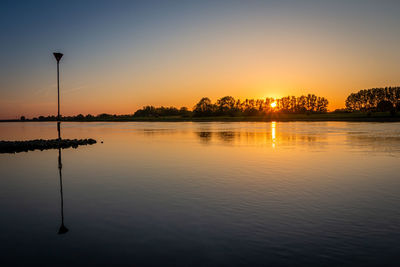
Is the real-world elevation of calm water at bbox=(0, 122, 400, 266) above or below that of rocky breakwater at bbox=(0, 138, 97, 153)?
below

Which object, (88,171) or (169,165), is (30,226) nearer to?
(88,171)

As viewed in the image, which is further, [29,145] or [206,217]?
[29,145]

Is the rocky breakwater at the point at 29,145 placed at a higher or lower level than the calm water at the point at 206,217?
higher

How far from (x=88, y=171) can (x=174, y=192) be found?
8723mm

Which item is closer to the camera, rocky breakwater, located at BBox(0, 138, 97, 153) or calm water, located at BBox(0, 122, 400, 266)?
calm water, located at BBox(0, 122, 400, 266)

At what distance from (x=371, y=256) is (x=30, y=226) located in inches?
367

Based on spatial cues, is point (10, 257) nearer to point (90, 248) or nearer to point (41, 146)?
point (90, 248)

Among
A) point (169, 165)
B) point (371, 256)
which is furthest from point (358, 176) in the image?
point (169, 165)

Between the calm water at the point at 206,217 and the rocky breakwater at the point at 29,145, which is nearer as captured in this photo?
the calm water at the point at 206,217

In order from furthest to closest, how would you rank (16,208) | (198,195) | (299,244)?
(198,195) < (16,208) < (299,244)

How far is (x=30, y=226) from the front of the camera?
891cm

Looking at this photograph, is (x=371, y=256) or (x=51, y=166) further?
(x=51, y=166)

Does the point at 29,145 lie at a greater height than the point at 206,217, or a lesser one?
greater

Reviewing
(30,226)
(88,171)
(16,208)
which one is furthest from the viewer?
(88,171)
